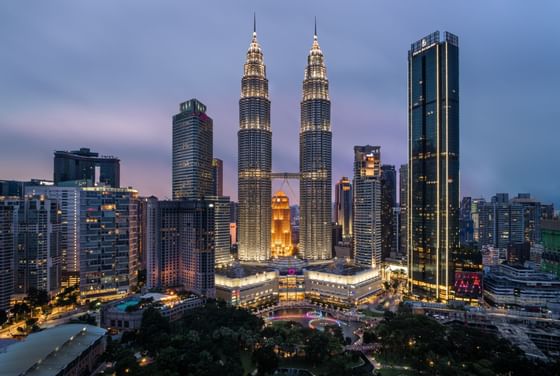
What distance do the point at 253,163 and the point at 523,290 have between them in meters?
68.6

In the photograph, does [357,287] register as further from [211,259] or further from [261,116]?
[261,116]

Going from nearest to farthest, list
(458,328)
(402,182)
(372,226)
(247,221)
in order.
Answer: (458,328) → (372,226) → (247,221) → (402,182)

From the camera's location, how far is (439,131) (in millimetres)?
70938

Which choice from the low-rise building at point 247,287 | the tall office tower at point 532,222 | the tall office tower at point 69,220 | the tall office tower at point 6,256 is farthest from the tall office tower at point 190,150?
the tall office tower at point 532,222

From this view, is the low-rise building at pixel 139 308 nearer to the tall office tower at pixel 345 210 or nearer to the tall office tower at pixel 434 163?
the tall office tower at pixel 434 163

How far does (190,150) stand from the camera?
87125 millimetres

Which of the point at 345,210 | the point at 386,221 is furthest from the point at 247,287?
the point at 345,210

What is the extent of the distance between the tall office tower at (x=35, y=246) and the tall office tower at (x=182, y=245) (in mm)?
18644

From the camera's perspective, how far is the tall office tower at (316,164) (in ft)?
316

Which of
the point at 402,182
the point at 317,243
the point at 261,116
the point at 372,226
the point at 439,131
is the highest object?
the point at 261,116

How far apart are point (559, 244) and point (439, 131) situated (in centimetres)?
3854

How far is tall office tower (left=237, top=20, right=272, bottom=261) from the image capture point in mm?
95188

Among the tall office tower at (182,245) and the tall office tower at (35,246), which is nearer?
the tall office tower at (35,246)

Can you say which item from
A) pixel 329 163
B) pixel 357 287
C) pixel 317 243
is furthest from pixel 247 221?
pixel 357 287
